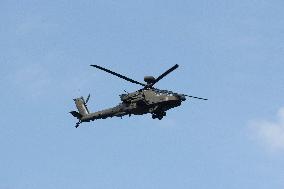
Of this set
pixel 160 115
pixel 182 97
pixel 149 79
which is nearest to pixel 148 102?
pixel 160 115

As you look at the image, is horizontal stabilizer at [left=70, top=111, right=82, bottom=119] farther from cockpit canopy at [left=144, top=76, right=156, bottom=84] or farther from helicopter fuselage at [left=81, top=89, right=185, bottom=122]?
cockpit canopy at [left=144, top=76, right=156, bottom=84]

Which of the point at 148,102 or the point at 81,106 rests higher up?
the point at 81,106

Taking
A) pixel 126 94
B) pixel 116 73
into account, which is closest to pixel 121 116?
pixel 126 94

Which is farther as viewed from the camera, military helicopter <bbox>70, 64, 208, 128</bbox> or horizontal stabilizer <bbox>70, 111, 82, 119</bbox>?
horizontal stabilizer <bbox>70, 111, 82, 119</bbox>

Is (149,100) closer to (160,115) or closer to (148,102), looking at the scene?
(148,102)

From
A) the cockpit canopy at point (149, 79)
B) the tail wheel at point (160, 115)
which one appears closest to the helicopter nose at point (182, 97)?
the tail wheel at point (160, 115)

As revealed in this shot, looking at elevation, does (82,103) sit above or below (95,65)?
above

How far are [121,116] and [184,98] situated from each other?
7.60 m

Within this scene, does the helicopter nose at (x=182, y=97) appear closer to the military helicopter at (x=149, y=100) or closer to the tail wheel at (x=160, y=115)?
the military helicopter at (x=149, y=100)

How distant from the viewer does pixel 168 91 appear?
47.8m

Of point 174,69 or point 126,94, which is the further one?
point 126,94

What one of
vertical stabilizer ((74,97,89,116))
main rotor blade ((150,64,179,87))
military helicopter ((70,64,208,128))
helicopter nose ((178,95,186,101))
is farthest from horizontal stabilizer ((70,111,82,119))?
helicopter nose ((178,95,186,101))

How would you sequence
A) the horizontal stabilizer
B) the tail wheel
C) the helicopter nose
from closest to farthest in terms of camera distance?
the helicopter nose, the tail wheel, the horizontal stabilizer

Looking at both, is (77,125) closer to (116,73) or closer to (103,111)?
(103,111)
